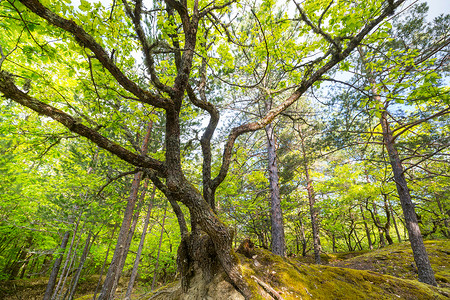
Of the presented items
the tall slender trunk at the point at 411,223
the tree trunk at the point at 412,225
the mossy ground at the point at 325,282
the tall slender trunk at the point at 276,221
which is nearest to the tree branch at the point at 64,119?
the mossy ground at the point at 325,282

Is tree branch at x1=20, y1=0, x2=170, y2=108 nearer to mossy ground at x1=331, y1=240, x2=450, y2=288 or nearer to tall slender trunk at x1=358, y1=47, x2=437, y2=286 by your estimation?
tall slender trunk at x1=358, y1=47, x2=437, y2=286

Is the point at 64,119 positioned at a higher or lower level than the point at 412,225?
higher

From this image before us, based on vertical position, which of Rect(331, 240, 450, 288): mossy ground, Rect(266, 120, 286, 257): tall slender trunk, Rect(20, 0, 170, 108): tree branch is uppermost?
Rect(20, 0, 170, 108): tree branch

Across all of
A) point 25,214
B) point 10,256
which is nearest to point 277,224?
point 25,214

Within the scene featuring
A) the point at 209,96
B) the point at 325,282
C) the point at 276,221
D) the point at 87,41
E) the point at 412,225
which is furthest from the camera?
the point at 209,96

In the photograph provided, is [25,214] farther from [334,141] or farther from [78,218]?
[334,141]

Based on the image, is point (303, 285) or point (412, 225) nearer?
point (303, 285)

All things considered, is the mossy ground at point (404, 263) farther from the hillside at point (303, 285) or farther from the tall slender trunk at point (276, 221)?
the hillside at point (303, 285)

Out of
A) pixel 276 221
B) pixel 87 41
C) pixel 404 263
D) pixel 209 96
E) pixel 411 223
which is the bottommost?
pixel 404 263

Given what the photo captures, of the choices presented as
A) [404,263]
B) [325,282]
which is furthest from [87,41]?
[404,263]

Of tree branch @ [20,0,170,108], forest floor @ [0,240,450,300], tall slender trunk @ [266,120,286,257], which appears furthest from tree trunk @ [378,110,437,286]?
tree branch @ [20,0,170,108]

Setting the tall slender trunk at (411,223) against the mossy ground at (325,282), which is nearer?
the mossy ground at (325,282)

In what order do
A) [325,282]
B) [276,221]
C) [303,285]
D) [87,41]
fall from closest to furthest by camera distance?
[87,41] < [303,285] < [325,282] < [276,221]

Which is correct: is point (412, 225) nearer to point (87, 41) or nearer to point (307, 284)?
point (307, 284)
